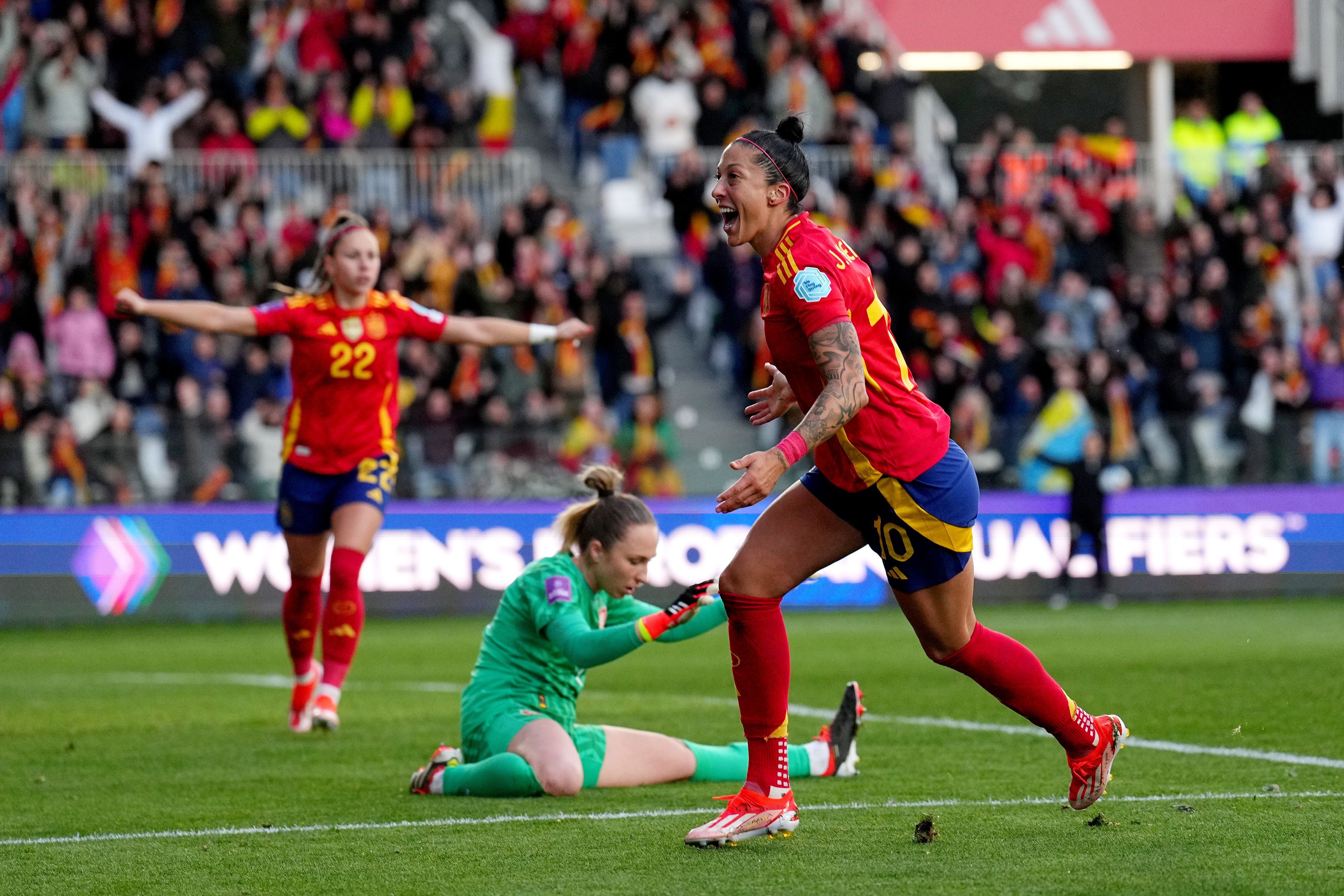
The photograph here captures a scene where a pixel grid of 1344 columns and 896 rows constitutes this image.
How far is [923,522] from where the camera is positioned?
533 cm

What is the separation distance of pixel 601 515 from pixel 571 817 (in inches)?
43.3

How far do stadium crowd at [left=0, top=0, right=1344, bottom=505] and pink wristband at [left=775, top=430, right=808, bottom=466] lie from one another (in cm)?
1047

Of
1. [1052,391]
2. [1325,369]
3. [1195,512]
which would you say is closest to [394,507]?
[1052,391]

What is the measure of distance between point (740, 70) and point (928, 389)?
19.3ft

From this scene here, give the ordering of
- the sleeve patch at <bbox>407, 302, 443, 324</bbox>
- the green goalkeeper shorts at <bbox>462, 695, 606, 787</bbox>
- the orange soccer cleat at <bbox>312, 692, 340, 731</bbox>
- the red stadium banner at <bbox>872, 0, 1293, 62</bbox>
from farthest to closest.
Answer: the red stadium banner at <bbox>872, 0, 1293, 62</bbox> < the sleeve patch at <bbox>407, 302, 443, 324</bbox> < the orange soccer cleat at <bbox>312, 692, 340, 731</bbox> < the green goalkeeper shorts at <bbox>462, 695, 606, 787</bbox>

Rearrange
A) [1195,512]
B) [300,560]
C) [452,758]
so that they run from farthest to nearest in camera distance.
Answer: [1195,512] < [300,560] < [452,758]

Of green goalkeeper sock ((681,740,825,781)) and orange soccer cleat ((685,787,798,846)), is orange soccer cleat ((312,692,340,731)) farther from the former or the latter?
orange soccer cleat ((685,787,798,846))

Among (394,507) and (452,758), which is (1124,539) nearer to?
(394,507)

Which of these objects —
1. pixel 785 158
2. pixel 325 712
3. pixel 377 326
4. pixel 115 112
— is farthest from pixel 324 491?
pixel 115 112

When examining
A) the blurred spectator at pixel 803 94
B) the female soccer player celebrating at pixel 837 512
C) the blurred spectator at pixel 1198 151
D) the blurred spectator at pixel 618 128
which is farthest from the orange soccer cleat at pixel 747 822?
the blurred spectator at pixel 1198 151

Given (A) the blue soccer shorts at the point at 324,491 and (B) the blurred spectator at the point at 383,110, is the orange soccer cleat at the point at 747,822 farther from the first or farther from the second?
(B) the blurred spectator at the point at 383,110

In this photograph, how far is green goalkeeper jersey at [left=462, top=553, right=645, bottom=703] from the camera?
6.49 m

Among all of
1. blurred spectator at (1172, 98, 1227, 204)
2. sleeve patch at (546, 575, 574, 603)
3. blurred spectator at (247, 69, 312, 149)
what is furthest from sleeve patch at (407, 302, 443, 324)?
blurred spectator at (1172, 98, 1227, 204)

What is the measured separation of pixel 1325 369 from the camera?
1891 centimetres
